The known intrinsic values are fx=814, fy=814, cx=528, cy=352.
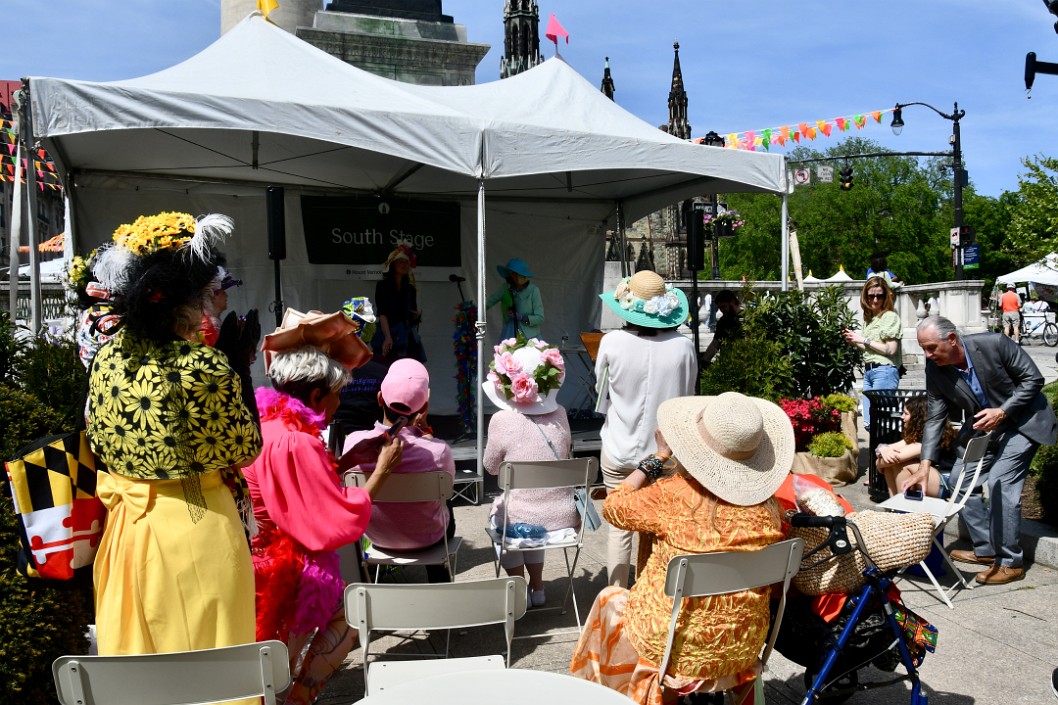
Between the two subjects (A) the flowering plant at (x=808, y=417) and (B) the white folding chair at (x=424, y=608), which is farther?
(A) the flowering plant at (x=808, y=417)

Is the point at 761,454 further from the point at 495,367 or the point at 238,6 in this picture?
the point at 238,6

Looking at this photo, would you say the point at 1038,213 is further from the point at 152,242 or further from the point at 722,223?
the point at 152,242

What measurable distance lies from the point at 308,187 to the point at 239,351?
24.8 ft

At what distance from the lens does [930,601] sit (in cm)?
456

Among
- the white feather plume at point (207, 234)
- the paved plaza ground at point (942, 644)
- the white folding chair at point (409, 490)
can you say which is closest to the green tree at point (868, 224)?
the paved plaza ground at point (942, 644)

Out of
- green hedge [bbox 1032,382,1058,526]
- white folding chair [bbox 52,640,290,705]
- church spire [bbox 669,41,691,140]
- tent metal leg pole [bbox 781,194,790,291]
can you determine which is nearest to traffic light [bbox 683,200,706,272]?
tent metal leg pole [bbox 781,194,790,291]

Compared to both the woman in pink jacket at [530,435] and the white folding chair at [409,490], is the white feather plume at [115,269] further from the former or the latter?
the woman in pink jacket at [530,435]

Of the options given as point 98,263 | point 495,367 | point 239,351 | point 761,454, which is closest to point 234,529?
point 239,351

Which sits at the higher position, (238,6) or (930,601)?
(238,6)

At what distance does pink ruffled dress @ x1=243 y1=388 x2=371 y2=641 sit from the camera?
2779mm

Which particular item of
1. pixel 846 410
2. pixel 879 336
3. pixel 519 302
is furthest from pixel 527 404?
pixel 519 302

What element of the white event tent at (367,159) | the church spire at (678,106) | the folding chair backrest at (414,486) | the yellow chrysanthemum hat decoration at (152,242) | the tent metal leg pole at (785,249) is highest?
the church spire at (678,106)

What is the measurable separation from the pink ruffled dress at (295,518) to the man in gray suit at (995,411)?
3.41 meters

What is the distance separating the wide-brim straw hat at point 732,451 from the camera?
100 inches
